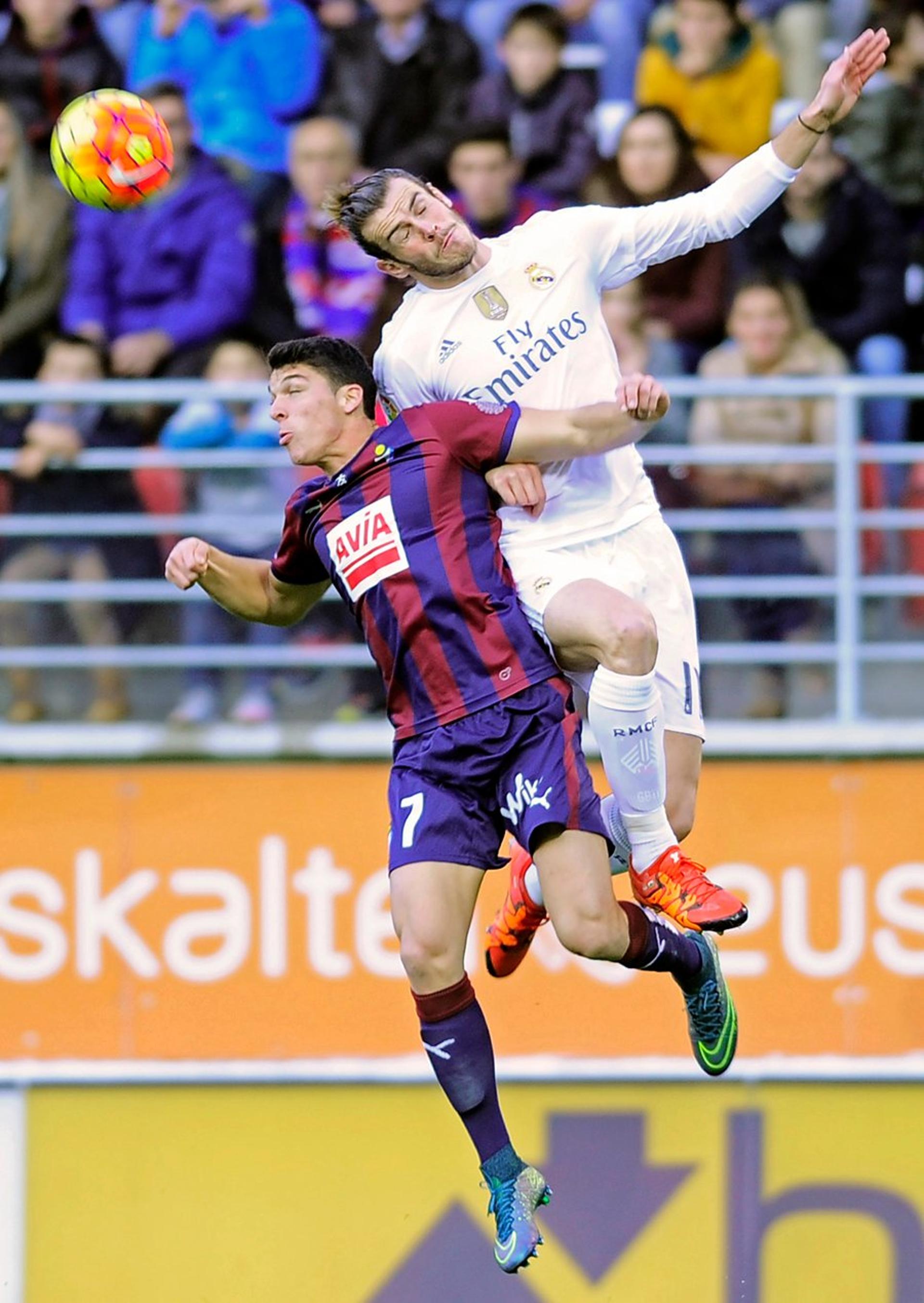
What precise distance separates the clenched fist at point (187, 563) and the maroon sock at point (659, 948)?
1351 mm

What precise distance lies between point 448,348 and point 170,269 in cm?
278

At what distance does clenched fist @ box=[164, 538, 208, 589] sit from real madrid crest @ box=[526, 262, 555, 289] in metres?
1.05

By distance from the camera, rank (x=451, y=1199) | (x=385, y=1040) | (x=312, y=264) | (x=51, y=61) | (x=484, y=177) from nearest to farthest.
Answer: (x=451, y=1199) < (x=385, y=1040) < (x=484, y=177) < (x=312, y=264) < (x=51, y=61)

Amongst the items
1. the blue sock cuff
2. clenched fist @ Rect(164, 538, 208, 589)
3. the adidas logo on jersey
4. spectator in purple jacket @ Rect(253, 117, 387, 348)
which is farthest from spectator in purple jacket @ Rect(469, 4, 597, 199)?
the blue sock cuff

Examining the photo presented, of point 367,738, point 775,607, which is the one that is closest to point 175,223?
point 367,738

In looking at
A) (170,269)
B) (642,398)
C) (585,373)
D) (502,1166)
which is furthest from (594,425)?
(170,269)

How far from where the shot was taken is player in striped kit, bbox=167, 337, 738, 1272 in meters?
5.17

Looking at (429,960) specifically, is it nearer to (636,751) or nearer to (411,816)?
(411,816)

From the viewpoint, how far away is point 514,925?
19.3ft

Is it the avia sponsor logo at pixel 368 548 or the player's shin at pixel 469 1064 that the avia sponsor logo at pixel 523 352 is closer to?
the avia sponsor logo at pixel 368 548

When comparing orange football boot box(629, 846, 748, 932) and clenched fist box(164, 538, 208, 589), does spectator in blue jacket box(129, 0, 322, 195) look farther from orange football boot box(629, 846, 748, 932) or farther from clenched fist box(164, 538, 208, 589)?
orange football boot box(629, 846, 748, 932)

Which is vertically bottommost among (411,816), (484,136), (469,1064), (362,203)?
(469,1064)

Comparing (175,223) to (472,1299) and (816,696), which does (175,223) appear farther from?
(472,1299)

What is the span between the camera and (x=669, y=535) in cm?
563
